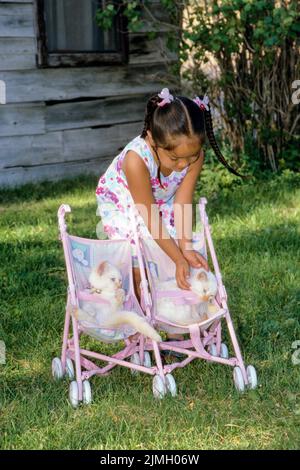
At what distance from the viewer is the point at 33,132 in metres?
8.53

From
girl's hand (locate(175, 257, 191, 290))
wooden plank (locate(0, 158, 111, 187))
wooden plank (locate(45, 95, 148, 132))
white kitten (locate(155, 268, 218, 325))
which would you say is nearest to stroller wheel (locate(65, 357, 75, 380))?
white kitten (locate(155, 268, 218, 325))

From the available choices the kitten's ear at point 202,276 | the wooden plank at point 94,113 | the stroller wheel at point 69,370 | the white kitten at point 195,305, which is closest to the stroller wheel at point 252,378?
the white kitten at point 195,305

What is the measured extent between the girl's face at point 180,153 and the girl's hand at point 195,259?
38cm

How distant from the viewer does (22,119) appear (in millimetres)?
8422

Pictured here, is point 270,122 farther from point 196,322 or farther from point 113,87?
point 196,322

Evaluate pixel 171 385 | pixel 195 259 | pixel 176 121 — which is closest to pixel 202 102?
pixel 176 121

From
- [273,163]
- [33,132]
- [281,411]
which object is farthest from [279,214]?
[281,411]

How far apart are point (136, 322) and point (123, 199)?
799 millimetres

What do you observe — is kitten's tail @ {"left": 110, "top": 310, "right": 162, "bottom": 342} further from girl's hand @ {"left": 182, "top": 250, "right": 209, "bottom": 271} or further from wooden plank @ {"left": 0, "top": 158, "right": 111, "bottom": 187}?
wooden plank @ {"left": 0, "top": 158, "right": 111, "bottom": 187}

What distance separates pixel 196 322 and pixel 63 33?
5667 mm

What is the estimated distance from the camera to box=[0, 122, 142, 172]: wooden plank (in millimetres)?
8453

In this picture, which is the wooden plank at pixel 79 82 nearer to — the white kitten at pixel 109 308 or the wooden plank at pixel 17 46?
the wooden plank at pixel 17 46

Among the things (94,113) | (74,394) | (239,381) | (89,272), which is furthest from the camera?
(94,113)

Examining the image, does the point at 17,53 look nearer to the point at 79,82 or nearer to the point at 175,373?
the point at 79,82
